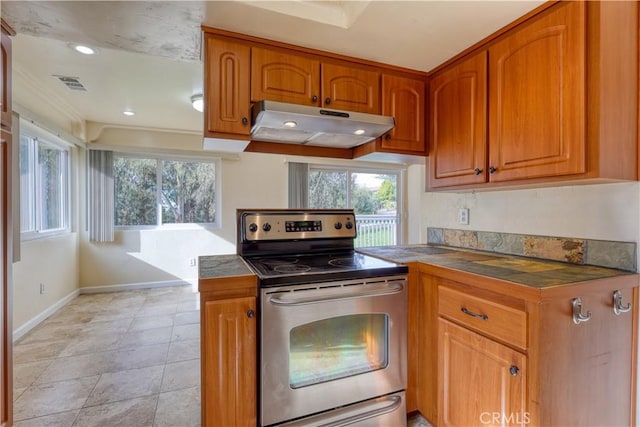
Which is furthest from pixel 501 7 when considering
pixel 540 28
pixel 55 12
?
pixel 55 12

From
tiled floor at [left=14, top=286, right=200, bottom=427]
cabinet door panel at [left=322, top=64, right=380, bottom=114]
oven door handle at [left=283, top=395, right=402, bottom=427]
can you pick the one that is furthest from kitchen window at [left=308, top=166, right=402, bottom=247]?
oven door handle at [left=283, top=395, right=402, bottom=427]

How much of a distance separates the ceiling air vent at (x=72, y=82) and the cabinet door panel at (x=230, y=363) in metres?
2.93

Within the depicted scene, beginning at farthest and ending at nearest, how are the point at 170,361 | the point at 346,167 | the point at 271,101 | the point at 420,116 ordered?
the point at 346,167
the point at 170,361
the point at 420,116
the point at 271,101

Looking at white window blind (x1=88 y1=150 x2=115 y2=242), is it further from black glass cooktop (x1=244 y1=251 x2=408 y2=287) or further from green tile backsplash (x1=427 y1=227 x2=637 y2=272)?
green tile backsplash (x1=427 y1=227 x2=637 y2=272)

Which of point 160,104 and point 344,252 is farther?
point 160,104

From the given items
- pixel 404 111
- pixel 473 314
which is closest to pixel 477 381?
pixel 473 314

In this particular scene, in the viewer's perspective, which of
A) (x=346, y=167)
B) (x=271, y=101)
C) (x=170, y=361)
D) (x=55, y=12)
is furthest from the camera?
(x=346, y=167)

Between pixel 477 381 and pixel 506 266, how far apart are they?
0.54 metres

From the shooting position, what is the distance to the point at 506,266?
143 centimetres

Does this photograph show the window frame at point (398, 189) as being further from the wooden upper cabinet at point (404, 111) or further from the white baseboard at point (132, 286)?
the wooden upper cabinet at point (404, 111)

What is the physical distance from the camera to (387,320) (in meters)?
1.51

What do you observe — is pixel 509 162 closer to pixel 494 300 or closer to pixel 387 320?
pixel 494 300

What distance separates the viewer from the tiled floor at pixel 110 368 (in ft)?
5.66

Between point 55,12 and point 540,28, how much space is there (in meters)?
2.18
